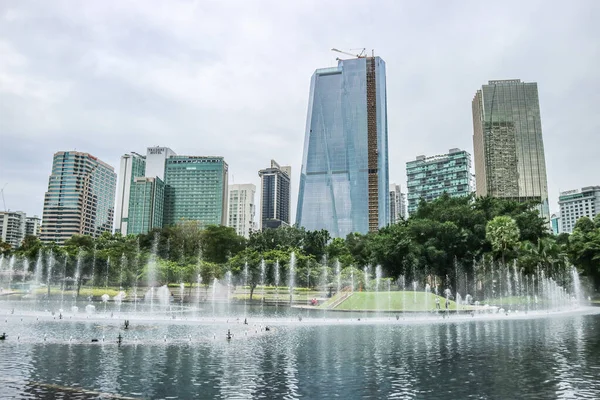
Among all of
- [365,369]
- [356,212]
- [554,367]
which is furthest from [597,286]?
[356,212]

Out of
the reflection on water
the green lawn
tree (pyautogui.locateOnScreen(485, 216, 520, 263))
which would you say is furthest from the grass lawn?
the reflection on water

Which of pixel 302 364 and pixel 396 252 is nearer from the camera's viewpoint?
pixel 302 364

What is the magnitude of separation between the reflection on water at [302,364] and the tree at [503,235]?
117 ft

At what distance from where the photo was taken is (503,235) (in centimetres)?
7100

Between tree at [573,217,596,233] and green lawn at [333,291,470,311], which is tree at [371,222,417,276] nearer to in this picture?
green lawn at [333,291,470,311]

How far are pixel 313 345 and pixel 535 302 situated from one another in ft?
171

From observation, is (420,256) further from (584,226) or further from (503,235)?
(584,226)

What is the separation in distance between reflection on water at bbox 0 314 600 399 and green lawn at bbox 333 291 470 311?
21.2m

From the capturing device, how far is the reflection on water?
1806 cm

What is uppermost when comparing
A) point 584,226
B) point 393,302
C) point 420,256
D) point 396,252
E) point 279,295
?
point 584,226

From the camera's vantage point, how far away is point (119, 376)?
66.1 feet

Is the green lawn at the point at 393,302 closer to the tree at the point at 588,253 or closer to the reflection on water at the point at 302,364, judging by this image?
the reflection on water at the point at 302,364

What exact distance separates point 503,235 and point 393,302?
2243 cm

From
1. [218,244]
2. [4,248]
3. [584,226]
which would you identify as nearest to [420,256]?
[584,226]
